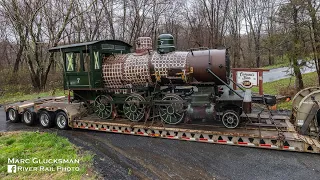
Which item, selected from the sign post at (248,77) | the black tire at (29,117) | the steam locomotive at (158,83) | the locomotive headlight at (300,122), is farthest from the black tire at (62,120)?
the locomotive headlight at (300,122)

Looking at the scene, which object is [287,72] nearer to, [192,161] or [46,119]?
[192,161]

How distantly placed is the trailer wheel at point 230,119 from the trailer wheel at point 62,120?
5421 millimetres

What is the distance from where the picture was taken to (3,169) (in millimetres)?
5332

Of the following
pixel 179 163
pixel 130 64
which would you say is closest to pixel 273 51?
pixel 130 64

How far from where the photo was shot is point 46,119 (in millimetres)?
8961

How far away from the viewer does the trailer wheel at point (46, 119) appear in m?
8.86

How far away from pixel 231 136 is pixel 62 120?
5900 mm

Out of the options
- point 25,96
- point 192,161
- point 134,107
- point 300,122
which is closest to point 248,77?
point 300,122

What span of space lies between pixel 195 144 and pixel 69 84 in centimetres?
512

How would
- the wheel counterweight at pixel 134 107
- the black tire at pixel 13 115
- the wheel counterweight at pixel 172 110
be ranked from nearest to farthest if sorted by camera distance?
the wheel counterweight at pixel 172 110, the wheel counterweight at pixel 134 107, the black tire at pixel 13 115

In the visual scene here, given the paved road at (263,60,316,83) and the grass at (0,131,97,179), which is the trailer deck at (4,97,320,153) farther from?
the paved road at (263,60,316,83)

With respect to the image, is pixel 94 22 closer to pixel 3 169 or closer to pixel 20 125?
pixel 20 125

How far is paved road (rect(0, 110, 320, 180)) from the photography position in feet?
16.1

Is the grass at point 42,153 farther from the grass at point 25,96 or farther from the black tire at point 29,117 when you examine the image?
the grass at point 25,96
